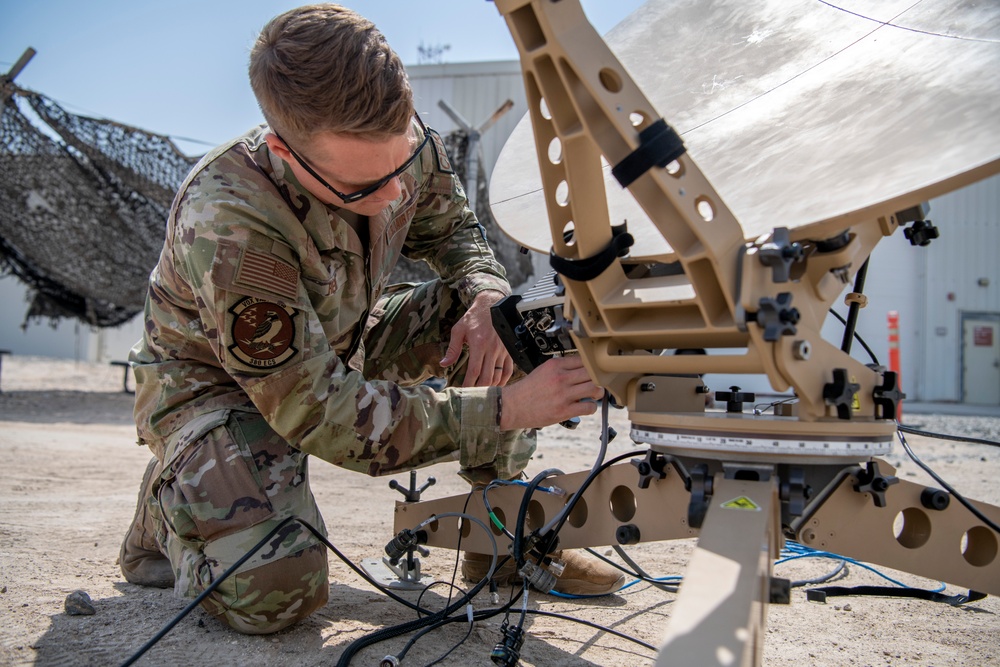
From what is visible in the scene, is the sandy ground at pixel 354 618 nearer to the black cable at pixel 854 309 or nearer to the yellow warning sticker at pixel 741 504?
the black cable at pixel 854 309

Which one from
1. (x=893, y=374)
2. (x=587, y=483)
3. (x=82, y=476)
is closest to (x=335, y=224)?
(x=587, y=483)

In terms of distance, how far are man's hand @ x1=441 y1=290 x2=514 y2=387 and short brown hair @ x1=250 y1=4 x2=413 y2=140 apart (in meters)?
0.66

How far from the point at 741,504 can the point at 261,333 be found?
3.58 feet

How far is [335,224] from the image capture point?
213 cm

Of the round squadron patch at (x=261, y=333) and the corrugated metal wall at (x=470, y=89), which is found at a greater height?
the corrugated metal wall at (x=470, y=89)

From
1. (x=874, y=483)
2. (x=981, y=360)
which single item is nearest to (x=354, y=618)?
(x=874, y=483)

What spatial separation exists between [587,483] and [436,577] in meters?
0.88

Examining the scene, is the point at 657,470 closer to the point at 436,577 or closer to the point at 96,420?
the point at 436,577

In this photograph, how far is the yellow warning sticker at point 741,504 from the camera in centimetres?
121

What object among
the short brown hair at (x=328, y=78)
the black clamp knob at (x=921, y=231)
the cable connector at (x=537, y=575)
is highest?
the short brown hair at (x=328, y=78)

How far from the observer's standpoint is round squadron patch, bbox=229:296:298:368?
69.0 inches

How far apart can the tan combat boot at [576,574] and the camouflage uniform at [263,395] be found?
0.82 ft

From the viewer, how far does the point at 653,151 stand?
1247 millimetres

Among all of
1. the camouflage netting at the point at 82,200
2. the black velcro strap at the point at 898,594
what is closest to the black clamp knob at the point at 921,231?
the black velcro strap at the point at 898,594
